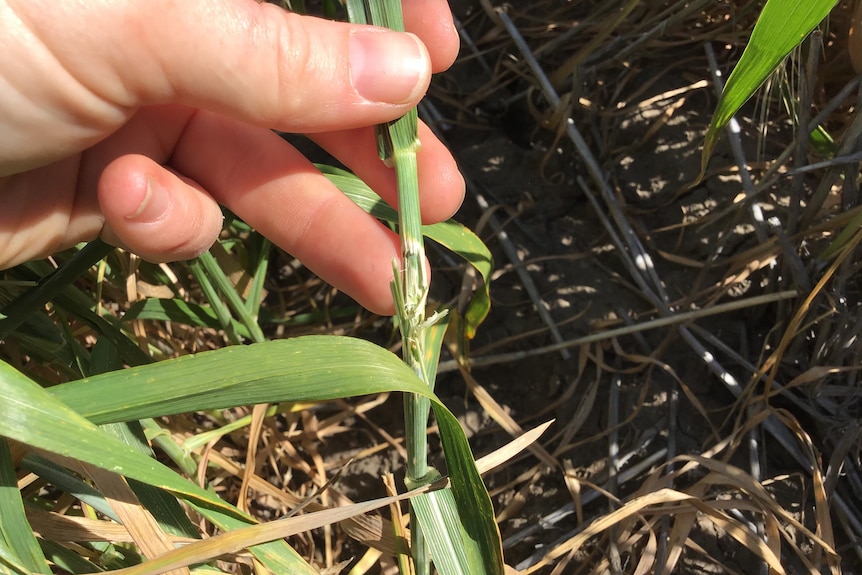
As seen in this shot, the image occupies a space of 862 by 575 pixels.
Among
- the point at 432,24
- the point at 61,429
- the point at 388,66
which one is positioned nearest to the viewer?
the point at 61,429

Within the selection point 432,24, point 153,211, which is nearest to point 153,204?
point 153,211

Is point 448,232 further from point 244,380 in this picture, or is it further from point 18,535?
point 18,535

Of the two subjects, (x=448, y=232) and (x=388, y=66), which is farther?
(x=448, y=232)

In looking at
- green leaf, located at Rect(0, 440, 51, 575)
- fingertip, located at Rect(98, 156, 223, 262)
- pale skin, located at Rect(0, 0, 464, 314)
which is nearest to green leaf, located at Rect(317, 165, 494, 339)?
pale skin, located at Rect(0, 0, 464, 314)

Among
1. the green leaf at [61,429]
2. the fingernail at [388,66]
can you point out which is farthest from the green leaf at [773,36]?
the green leaf at [61,429]

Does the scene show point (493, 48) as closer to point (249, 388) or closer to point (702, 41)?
point (702, 41)

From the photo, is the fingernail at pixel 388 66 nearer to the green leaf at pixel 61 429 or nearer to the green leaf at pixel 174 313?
the green leaf at pixel 61 429

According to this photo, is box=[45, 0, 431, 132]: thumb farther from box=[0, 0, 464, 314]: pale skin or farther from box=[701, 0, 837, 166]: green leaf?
box=[701, 0, 837, 166]: green leaf
